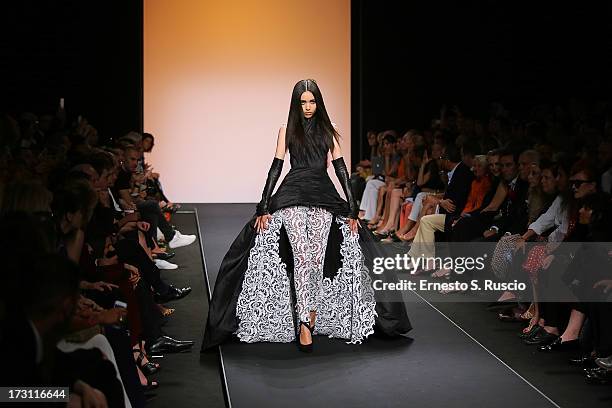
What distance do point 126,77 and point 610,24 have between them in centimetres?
457

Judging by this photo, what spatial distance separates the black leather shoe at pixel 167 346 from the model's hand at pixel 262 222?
63cm

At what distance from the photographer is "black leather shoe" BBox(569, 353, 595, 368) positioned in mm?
4700

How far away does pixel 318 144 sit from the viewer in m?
5.07

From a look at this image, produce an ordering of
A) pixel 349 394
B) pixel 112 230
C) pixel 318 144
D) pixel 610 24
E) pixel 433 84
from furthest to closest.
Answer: pixel 433 84 < pixel 610 24 < pixel 318 144 < pixel 112 230 < pixel 349 394

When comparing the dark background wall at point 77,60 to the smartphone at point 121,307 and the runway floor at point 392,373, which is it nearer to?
the runway floor at point 392,373

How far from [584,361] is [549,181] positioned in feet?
3.91

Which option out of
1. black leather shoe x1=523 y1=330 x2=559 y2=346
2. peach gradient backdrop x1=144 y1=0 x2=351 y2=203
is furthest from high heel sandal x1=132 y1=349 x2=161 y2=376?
peach gradient backdrop x1=144 y1=0 x2=351 y2=203

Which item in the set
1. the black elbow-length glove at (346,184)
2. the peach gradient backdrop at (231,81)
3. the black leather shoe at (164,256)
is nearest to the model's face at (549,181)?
the black elbow-length glove at (346,184)

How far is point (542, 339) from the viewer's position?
518cm

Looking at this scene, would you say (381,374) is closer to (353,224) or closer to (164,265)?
(353,224)

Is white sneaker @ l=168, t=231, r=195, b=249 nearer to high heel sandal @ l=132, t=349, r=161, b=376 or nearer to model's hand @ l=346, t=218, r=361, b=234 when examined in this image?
model's hand @ l=346, t=218, r=361, b=234

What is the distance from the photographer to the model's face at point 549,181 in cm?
562

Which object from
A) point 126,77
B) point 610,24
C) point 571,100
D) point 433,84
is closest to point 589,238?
point 571,100

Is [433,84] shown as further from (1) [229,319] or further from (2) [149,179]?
(1) [229,319]
